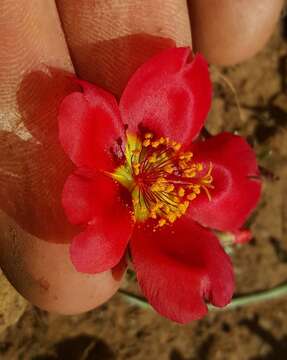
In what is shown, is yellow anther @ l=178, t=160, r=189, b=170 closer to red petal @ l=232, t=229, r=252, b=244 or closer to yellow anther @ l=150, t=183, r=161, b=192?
yellow anther @ l=150, t=183, r=161, b=192

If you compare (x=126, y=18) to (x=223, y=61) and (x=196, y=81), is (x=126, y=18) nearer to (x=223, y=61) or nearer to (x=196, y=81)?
(x=196, y=81)

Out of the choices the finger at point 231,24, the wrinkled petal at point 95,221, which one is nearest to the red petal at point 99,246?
the wrinkled petal at point 95,221

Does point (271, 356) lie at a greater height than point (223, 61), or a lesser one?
lesser

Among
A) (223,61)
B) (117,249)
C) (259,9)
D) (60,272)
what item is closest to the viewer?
(117,249)

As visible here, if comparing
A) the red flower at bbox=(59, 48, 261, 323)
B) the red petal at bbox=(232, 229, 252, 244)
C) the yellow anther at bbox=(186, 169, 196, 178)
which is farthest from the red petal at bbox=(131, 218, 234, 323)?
the red petal at bbox=(232, 229, 252, 244)

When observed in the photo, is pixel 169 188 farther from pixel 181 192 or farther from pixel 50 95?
pixel 50 95

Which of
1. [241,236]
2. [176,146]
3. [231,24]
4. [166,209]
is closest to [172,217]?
Result: [166,209]

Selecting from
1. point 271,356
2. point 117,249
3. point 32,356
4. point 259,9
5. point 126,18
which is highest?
point 126,18

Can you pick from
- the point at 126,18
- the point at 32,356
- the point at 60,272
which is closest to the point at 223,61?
the point at 126,18
